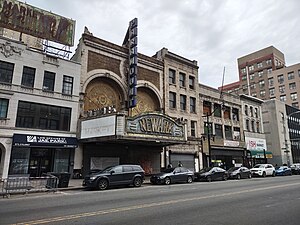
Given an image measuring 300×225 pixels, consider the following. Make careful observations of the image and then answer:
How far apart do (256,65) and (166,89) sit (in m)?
62.6

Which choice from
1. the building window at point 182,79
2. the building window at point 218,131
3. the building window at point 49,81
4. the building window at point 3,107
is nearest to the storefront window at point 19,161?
the building window at point 3,107

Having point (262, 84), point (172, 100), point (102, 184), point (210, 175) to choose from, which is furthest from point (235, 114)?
point (262, 84)

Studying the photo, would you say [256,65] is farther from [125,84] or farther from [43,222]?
[43,222]

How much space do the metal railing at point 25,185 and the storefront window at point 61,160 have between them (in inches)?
236

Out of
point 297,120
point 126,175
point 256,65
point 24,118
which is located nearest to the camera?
point 126,175

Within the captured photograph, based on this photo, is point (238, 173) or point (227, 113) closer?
point (238, 173)

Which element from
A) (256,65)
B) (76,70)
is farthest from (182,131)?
(256,65)

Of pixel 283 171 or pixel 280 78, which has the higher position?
pixel 280 78

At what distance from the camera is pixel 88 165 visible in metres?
24.0

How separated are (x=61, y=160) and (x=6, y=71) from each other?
29.4 feet

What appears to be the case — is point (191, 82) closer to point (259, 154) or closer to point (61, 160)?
point (259, 154)

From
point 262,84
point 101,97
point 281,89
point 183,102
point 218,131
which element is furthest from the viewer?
point 262,84

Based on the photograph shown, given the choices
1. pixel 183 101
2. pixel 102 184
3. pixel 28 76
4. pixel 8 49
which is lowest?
pixel 102 184

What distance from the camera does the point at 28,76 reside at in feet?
73.7
